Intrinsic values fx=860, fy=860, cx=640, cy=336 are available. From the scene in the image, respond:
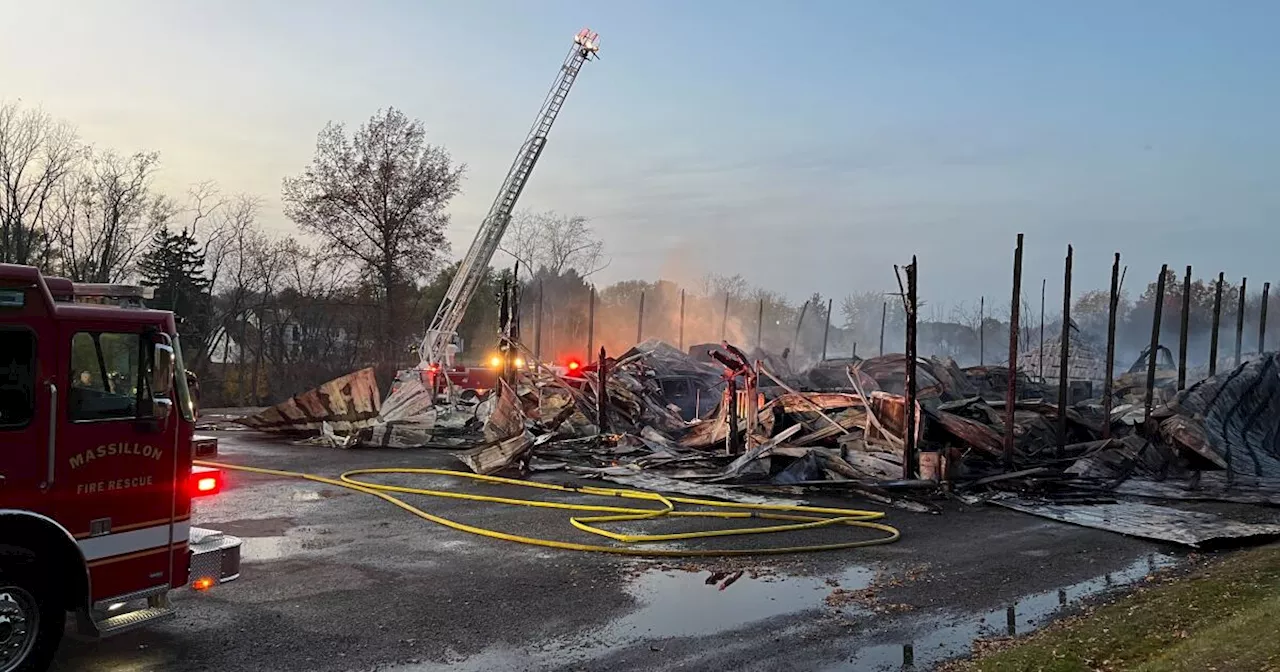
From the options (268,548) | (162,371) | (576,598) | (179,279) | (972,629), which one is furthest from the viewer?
(179,279)

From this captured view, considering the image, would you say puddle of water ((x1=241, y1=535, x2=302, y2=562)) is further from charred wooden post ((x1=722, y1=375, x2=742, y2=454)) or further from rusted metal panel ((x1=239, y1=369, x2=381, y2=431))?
rusted metal panel ((x1=239, y1=369, x2=381, y2=431))

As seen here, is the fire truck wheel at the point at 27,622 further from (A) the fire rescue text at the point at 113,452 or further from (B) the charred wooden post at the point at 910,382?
(B) the charred wooden post at the point at 910,382

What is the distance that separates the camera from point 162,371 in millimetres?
6129

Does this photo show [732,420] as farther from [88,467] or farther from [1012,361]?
[88,467]

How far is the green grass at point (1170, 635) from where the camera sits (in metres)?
5.89

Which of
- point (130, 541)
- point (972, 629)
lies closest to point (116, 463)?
point (130, 541)

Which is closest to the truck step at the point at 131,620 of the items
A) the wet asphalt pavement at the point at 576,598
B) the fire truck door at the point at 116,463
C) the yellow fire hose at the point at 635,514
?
the fire truck door at the point at 116,463

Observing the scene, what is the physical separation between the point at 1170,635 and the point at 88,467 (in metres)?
8.09

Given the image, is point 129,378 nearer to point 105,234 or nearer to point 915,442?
point 915,442

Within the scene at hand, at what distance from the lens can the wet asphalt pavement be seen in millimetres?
6684

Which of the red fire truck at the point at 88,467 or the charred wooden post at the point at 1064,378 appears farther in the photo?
the charred wooden post at the point at 1064,378

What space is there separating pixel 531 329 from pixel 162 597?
194 feet

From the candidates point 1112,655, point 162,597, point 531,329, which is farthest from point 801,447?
point 531,329

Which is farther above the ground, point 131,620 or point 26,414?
point 26,414
